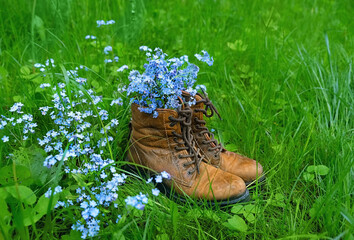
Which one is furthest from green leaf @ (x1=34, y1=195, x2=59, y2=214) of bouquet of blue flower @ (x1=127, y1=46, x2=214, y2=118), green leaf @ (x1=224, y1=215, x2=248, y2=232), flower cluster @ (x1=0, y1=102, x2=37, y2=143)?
green leaf @ (x1=224, y1=215, x2=248, y2=232)

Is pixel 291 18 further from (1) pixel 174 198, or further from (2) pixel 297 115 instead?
(1) pixel 174 198

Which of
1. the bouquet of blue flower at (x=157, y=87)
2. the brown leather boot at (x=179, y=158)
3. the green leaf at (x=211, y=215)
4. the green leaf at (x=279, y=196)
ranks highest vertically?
the bouquet of blue flower at (x=157, y=87)

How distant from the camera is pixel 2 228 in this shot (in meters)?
1.47

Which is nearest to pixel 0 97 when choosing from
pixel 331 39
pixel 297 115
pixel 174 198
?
pixel 174 198

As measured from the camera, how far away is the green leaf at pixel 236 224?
1.68m

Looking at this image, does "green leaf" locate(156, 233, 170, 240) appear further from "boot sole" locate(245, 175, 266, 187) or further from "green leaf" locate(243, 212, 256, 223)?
"boot sole" locate(245, 175, 266, 187)

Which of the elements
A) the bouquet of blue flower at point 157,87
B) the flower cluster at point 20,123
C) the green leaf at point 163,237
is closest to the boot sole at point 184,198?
the green leaf at point 163,237

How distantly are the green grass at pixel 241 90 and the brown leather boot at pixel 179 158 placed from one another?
102mm

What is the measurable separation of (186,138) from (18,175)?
85cm

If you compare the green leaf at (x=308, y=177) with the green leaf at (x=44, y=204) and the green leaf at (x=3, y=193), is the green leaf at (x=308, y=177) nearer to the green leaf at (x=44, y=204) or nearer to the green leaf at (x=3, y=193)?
the green leaf at (x=44, y=204)

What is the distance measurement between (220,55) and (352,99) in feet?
3.34

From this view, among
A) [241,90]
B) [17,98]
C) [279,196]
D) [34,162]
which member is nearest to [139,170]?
[34,162]

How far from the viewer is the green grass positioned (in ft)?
5.70

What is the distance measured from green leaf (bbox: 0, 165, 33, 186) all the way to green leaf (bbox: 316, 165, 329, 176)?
4.85ft
